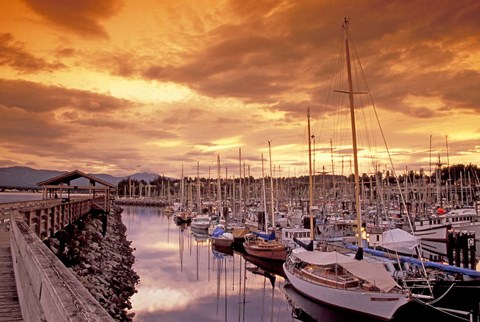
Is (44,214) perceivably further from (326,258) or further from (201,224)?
(201,224)

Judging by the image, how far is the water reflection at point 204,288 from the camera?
2641 cm

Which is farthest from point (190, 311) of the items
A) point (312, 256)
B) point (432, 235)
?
point (432, 235)

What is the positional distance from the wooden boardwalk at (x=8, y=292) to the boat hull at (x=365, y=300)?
53.1ft

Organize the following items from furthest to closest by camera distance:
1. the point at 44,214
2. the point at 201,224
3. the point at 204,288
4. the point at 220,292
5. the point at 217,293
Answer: the point at 201,224 < the point at 204,288 < the point at 220,292 < the point at 217,293 < the point at 44,214

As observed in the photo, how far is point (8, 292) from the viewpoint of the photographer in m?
9.98

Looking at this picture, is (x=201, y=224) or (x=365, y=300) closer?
(x=365, y=300)

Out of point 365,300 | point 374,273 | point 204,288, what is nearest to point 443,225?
point 204,288

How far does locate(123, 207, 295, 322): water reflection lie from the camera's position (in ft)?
86.6

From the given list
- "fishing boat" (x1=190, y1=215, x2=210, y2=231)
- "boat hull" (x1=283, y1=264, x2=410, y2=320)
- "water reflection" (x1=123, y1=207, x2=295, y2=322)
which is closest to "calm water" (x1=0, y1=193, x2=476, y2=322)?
"water reflection" (x1=123, y1=207, x2=295, y2=322)

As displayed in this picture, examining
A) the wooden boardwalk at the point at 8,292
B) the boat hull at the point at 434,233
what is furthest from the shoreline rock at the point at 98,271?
the boat hull at the point at 434,233

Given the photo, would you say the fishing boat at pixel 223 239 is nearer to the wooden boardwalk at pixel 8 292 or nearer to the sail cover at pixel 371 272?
the sail cover at pixel 371 272

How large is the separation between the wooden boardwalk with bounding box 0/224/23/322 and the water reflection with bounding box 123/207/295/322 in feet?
40.3

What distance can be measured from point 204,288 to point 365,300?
16331 mm

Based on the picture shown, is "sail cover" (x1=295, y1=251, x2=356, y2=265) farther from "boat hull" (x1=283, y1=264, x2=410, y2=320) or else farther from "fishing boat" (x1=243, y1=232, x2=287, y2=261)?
"fishing boat" (x1=243, y1=232, x2=287, y2=261)
